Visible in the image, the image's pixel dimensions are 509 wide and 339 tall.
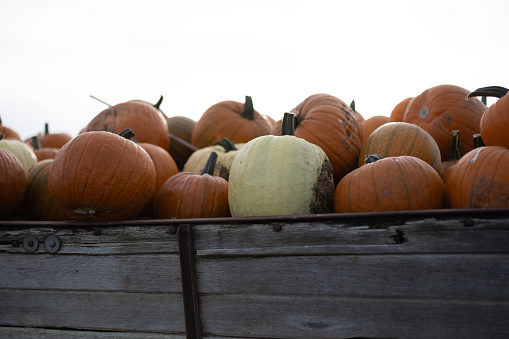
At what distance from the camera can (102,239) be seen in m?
1.88

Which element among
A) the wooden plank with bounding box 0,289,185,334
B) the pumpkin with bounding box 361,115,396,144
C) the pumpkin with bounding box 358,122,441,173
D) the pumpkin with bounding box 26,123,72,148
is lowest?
the wooden plank with bounding box 0,289,185,334

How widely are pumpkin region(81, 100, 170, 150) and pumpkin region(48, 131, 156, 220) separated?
116 centimetres

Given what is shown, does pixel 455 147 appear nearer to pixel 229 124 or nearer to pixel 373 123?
pixel 373 123

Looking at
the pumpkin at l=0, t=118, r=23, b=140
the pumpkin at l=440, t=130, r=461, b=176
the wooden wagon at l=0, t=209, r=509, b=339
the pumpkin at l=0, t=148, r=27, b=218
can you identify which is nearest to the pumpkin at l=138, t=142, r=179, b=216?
the pumpkin at l=0, t=148, r=27, b=218

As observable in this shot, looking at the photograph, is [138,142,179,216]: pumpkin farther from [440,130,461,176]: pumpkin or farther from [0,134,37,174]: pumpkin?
[440,130,461,176]: pumpkin

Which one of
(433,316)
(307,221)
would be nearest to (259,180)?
(307,221)

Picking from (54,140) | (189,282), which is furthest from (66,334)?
(54,140)

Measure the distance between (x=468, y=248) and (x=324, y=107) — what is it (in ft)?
4.50

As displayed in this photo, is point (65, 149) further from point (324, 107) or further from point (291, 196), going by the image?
point (324, 107)

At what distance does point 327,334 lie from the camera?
1512mm

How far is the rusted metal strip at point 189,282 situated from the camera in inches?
66.1

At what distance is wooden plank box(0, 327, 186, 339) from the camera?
5.84ft

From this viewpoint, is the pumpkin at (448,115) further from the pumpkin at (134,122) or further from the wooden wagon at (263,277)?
the pumpkin at (134,122)

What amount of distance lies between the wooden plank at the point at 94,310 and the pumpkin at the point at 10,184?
54cm
